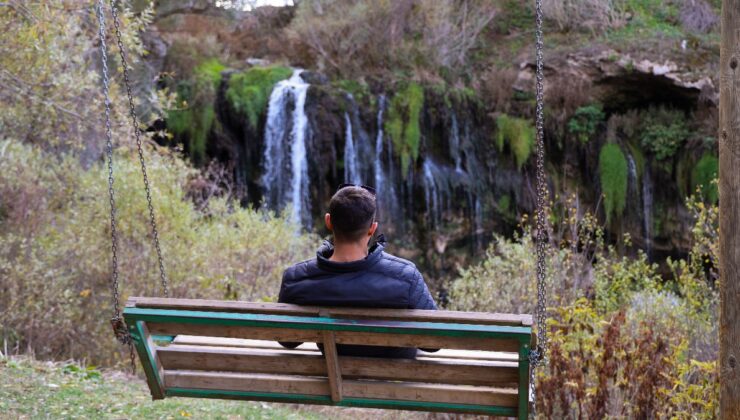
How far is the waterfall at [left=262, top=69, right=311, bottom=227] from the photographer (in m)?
19.2

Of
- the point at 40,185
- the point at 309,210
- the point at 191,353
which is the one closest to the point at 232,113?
the point at 309,210

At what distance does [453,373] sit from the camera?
337 centimetres

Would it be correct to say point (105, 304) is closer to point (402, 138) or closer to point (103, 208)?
point (103, 208)

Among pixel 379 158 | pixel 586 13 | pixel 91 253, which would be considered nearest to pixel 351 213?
pixel 91 253

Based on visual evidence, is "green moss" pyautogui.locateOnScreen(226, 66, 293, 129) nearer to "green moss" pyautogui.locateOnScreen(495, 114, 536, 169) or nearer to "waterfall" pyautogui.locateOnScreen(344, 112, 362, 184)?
"waterfall" pyautogui.locateOnScreen(344, 112, 362, 184)

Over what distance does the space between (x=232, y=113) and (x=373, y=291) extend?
16.9 metres

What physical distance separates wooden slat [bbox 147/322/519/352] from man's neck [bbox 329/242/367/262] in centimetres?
34

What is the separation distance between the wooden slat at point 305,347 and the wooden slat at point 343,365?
34 millimetres

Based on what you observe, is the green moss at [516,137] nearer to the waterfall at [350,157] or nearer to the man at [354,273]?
the waterfall at [350,157]

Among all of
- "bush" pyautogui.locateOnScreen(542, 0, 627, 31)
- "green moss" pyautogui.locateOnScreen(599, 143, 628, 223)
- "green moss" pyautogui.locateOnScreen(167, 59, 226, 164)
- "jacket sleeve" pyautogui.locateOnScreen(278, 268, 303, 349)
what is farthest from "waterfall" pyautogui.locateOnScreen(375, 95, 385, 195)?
"jacket sleeve" pyautogui.locateOnScreen(278, 268, 303, 349)

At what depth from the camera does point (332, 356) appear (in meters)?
3.36

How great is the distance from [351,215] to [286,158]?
16.1m

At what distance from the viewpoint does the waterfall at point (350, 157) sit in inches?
767

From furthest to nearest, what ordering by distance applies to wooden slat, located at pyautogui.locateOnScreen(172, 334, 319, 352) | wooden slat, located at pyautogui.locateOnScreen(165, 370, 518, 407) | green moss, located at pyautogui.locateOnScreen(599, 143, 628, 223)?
1. green moss, located at pyautogui.locateOnScreen(599, 143, 628, 223)
2. wooden slat, located at pyautogui.locateOnScreen(172, 334, 319, 352)
3. wooden slat, located at pyautogui.locateOnScreen(165, 370, 518, 407)
